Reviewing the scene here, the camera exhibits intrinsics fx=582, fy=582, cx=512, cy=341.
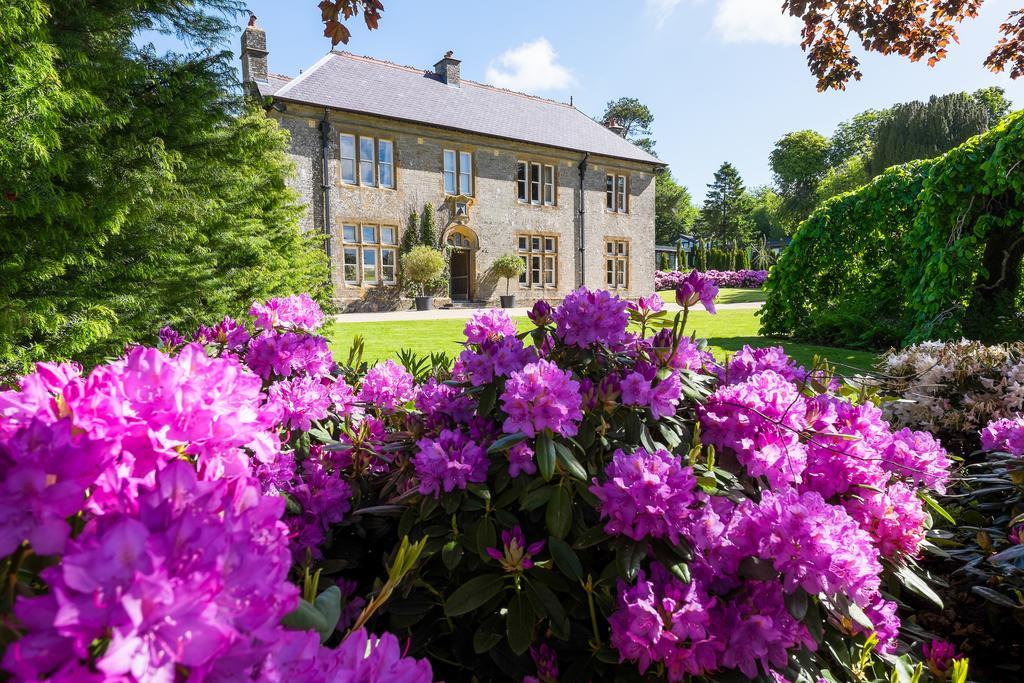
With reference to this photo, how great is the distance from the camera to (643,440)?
1378mm

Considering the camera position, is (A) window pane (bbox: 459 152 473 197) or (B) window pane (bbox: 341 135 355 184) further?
(A) window pane (bbox: 459 152 473 197)

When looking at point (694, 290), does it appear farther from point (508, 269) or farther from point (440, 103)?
point (440, 103)

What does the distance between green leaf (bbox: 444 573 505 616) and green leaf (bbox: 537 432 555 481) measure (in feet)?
0.80

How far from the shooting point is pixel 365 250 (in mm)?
18453

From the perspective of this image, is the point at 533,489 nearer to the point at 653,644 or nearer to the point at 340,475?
the point at 653,644

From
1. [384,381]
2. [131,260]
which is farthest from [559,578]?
[131,260]

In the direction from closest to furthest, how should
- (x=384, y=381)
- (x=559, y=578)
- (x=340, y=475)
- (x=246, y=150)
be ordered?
(x=559, y=578) < (x=340, y=475) < (x=384, y=381) < (x=246, y=150)

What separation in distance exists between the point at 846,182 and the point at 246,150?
4518 centimetres

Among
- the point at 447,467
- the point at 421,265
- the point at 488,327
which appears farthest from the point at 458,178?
Result: the point at 447,467

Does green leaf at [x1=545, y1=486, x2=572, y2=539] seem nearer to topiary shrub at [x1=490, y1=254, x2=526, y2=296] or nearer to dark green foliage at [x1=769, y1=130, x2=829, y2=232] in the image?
topiary shrub at [x1=490, y1=254, x2=526, y2=296]

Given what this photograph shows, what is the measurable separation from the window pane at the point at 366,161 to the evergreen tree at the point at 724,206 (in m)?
38.1

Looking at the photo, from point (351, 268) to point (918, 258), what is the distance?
14876 millimetres

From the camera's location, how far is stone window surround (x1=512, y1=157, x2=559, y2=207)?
2105 centimetres

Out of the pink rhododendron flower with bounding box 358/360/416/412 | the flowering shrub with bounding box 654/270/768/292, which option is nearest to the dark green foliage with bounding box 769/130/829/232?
the flowering shrub with bounding box 654/270/768/292
